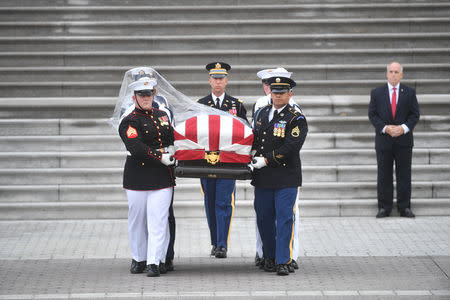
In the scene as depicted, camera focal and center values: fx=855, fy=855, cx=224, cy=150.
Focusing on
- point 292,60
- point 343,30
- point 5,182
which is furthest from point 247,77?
point 5,182

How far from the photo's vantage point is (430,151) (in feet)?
40.2

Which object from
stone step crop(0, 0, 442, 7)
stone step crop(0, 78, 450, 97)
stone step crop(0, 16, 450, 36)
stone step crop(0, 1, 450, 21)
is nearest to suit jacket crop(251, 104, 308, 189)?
stone step crop(0, 78, 450, 97)

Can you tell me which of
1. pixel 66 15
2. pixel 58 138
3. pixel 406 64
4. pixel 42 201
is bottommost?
pixel 42 201

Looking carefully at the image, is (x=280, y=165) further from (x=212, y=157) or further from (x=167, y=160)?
(x=167, y=160)

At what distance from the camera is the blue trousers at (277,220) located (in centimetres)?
833

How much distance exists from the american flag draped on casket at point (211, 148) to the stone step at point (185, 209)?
3195mm

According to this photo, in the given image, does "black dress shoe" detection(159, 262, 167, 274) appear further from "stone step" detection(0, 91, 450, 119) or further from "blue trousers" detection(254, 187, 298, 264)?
"stone step" detection(0, 91, 450, 119)

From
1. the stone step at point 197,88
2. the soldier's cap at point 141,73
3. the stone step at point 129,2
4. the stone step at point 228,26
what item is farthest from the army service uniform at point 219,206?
the stone step at point 129,2

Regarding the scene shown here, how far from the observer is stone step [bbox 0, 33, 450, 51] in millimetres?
14586

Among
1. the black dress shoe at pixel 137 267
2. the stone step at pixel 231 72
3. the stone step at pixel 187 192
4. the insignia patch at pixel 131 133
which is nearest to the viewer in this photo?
the insignia patch at pixel 131 133

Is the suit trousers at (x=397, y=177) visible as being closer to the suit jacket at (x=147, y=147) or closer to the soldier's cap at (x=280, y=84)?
the soldier's cap at (x=280, y=84)

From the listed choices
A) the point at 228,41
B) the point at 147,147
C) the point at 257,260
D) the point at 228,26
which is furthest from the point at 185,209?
the point at 228,26

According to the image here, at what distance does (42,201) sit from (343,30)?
20.3 ft

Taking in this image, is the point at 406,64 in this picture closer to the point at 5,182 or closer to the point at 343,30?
the point at 343,30
